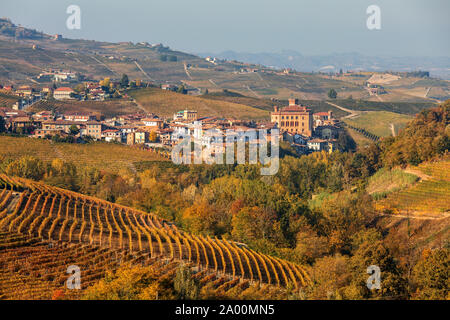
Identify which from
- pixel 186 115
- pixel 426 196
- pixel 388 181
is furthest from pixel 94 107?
pixel 426 196

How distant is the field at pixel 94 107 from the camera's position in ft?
229

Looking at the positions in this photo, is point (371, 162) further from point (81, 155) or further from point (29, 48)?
point (29, 48)

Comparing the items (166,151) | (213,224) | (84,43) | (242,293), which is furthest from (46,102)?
(84,43)

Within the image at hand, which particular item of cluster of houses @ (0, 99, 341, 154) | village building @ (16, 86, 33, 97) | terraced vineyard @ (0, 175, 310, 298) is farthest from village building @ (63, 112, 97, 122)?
terraced vineyard @ (0, 175, 310, 298)

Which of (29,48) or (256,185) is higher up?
(29,48)

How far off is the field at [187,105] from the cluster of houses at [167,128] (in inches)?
270

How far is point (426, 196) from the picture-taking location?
2878cm

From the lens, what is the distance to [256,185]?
32.6 metres

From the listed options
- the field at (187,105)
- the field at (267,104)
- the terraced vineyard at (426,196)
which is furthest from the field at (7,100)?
the terraced vineyard at (426,196)

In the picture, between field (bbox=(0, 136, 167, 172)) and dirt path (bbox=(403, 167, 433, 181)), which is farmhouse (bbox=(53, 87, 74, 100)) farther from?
dirt path (bbox=(403, 167, 433, 181))

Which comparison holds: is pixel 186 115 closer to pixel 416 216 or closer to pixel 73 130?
pixel 73 130

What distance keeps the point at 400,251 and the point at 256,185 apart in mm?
11616

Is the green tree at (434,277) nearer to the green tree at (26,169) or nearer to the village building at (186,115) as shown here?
the green tree at (26,169)
